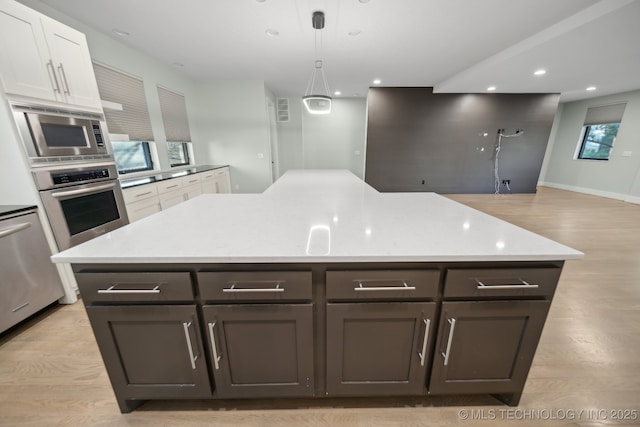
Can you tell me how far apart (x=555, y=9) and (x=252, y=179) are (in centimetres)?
515

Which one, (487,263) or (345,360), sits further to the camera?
(345,360)

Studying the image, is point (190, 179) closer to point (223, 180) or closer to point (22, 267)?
point (223, 180)

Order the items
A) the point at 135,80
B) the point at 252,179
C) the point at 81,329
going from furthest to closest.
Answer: the point at 252,179
the point at 135,80
the point at 81,329

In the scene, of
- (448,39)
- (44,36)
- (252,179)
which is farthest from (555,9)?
(252,179)

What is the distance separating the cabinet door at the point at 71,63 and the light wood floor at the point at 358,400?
6.20 feet

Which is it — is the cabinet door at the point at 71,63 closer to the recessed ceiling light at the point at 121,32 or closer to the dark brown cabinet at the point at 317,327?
the recessed ceiling light at the point at 121,32

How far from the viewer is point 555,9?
239 centimetres

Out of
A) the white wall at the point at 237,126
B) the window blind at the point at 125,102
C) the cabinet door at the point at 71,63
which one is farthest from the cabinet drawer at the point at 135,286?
the white wall at the point at 237,126

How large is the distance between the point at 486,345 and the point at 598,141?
29.9 ft

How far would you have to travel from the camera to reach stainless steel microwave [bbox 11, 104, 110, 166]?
1.69 meters

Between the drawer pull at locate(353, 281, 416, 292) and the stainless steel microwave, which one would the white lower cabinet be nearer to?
the stainless steel microwave


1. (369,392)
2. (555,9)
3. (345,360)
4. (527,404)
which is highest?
(555,9)

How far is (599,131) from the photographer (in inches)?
248

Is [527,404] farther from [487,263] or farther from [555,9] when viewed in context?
[555,9]
